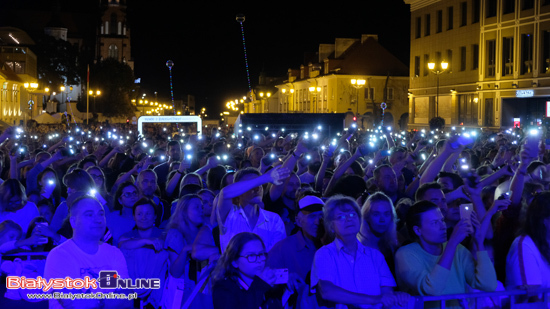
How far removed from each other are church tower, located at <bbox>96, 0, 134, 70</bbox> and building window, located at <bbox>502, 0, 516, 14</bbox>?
83.7 meters

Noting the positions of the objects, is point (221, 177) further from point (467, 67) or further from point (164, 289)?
point (467, 67)

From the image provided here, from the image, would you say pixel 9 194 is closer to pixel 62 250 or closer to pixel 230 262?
pixel 62 250

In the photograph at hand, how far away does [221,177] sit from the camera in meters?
8.18

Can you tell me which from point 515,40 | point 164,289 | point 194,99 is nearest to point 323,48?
point 515,40

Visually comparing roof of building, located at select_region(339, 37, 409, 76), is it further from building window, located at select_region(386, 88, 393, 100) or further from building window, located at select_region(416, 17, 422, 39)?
building window, located at select_region(416, 17, 422, 39)

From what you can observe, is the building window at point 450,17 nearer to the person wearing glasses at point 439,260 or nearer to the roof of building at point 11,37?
the person wearing glasses at point 439,260

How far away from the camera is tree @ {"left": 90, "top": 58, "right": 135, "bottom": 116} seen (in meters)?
87.3

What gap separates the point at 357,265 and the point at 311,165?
526 centimetres

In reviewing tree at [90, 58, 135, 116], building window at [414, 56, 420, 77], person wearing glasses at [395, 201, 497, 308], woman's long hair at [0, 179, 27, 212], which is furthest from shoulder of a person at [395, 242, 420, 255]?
tree at [90, 58, 135, 116]

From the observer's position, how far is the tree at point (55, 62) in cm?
8212

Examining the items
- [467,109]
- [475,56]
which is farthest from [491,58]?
[467,109]

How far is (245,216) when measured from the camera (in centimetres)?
577

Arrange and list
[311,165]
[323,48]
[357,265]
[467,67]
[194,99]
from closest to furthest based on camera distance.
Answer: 1. [357,265]
2. [311,165]
3. [467,67]
4. [323,48]
5. [194,99]

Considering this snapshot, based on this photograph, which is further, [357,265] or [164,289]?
[164,289]
